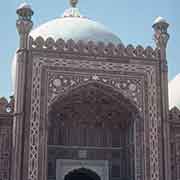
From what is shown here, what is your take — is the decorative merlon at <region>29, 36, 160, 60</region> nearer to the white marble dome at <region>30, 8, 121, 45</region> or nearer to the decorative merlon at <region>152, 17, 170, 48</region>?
the decorative merlon at <region>152, 17, 170, 48</region>

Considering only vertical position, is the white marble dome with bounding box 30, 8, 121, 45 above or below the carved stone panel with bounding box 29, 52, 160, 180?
above

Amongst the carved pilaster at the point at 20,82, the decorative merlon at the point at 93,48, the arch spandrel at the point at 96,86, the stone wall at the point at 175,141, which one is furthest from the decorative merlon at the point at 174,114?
the carved pilaster at the point at 20,82

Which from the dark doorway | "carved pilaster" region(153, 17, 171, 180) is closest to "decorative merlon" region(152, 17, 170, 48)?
"carved pilaster" region(153, 17, 171, 180)

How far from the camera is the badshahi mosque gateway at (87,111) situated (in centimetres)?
1341

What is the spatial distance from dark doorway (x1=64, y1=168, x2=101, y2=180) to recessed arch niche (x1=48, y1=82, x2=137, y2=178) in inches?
16.7

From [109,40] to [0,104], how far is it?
4.08 meters

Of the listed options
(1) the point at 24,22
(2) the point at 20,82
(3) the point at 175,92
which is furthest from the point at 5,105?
(3) the point at 175,92

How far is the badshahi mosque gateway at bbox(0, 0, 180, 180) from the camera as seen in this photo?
13.4m

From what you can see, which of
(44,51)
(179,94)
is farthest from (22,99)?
(179,94)

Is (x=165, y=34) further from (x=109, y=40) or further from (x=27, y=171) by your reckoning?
(x=27, y=171)

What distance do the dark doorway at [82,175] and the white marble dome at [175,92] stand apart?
12.3 ft

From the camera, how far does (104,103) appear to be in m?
14.9

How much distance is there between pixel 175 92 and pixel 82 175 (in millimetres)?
4185

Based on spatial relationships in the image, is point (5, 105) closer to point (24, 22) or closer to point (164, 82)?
point (24, 22)
